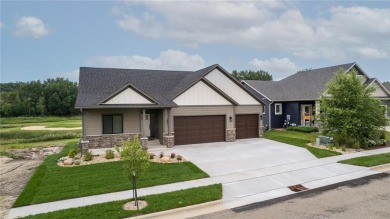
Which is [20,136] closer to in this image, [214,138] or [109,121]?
[109,121]

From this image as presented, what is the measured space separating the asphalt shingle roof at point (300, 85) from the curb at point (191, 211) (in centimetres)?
2127

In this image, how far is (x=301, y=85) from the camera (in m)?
31.4

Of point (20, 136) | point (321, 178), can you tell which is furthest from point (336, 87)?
point (20, 136)

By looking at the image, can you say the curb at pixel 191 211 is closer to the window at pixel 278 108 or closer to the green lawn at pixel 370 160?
the green lawn at pixel 370 160

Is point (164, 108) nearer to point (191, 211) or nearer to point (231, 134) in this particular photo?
point (231, 134)

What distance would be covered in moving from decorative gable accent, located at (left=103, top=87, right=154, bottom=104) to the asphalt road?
12392 millimetres

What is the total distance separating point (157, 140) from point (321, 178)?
12901 millimetres

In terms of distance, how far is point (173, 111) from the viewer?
20.9 metres

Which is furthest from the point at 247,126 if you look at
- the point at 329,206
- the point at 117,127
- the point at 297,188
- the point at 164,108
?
the point at 329,206

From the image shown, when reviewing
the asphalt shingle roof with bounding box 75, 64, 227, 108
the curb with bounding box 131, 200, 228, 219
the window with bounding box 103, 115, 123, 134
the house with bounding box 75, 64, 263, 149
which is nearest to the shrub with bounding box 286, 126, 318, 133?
the house with bounding box 75, 64, 263, 149

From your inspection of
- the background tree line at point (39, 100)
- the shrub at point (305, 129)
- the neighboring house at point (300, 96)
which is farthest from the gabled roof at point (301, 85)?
the background tree line at point (39, 100)

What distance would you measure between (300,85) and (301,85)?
0.17 metres

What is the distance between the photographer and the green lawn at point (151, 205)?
8586 millimetres

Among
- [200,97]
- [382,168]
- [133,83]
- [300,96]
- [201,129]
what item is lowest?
[382,168]
